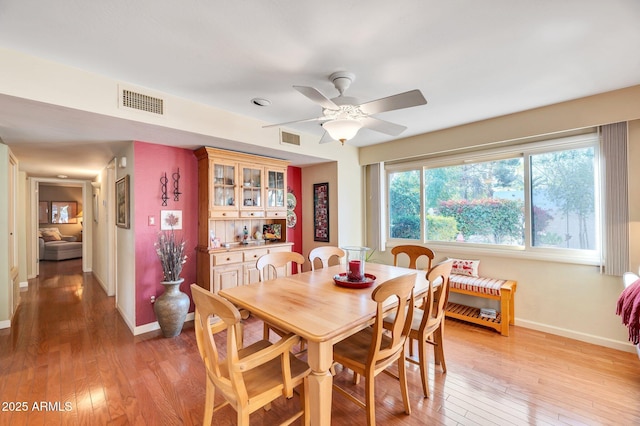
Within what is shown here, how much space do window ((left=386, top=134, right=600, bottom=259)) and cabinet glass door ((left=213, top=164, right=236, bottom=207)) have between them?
2609 millimetres

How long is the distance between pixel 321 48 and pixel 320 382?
2059 mm

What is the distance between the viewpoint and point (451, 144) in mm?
3645

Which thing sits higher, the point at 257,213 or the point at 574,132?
the point at 574,132

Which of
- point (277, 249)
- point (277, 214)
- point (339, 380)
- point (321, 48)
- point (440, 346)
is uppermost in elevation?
point (321, 48)

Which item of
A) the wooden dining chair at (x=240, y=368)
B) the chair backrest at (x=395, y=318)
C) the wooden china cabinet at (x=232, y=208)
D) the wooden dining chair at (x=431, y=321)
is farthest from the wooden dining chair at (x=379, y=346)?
the wooden china cabinet at (x=232, y=208)

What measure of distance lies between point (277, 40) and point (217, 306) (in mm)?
1662

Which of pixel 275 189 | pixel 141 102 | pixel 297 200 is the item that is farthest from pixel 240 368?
pixel 297 200

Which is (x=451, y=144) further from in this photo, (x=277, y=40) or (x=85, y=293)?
(x=85, y=293)

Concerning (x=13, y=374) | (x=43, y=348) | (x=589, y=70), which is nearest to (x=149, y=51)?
(x=13, y=374)

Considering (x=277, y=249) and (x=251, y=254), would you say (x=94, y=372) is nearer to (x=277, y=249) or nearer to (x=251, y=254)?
(x=251, y=254)

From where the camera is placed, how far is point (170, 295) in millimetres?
3068

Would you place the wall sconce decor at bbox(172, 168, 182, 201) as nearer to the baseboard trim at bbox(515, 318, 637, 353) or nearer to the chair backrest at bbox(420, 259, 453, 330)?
the chair backrest at bbox(420, 259, 453, 330)

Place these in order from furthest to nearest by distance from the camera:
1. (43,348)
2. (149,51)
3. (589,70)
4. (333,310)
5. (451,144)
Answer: (451,144) → (43,348) → (589,70) → (149,51) → (333,310)

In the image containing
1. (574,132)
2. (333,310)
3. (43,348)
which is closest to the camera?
(333,310)
